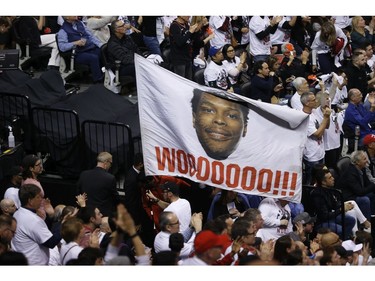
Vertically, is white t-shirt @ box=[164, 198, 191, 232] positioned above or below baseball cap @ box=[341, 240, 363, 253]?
above

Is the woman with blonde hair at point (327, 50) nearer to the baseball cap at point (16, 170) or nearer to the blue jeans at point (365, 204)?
the blue jeans at point (365, 204)

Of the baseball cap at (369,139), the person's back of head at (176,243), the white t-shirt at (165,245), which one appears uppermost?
the person's back of head at (176,243)

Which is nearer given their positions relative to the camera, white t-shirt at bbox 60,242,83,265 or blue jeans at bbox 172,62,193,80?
white t-shirt at bbox 60,242,83,265

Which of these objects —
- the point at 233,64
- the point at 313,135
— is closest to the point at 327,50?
the point at 233,64

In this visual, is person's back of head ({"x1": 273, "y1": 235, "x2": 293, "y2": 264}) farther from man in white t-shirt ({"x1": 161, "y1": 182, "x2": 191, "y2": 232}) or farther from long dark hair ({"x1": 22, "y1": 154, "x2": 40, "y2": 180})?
long dark hair ({"x1": 22, "y1": 154, "x2": 40, "y2": 180})

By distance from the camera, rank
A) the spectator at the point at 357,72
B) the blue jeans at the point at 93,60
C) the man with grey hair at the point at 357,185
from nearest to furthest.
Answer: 1. the man with grey hair at the point at 357,185
2. the blue jeans at the point at 93,60
3. the spectator at the point at 357,72

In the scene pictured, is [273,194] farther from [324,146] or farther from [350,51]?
[350,51]

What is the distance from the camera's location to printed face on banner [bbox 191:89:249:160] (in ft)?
41.6

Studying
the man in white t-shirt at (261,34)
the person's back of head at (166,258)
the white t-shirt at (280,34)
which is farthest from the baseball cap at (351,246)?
the white t-shirt at (280,34)

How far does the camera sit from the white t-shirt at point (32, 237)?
11.5m

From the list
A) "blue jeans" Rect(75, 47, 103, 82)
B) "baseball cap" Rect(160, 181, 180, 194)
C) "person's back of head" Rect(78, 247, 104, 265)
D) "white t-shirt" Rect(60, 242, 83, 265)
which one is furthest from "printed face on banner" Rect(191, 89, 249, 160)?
"blue jeans" Rect(75, 47, 103, 82)

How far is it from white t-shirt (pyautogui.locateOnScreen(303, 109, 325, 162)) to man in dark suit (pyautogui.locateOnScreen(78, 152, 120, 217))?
2882mm

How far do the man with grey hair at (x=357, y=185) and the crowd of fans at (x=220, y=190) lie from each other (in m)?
0.01

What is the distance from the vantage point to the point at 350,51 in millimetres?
19656
